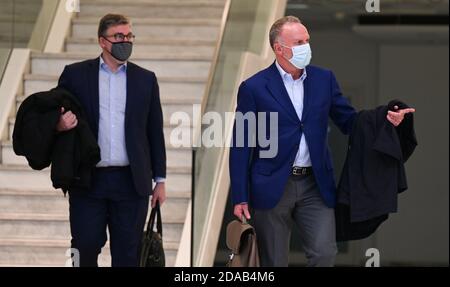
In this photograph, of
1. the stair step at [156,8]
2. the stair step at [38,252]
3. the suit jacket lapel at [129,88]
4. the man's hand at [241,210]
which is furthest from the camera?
the stair step at [156,8]

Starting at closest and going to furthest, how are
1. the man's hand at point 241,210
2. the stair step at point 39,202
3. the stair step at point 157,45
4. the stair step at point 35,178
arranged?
the man's hand at point 241,210
the stair step at point 39,202
the stair step at point 35,178
the stair step at point 157,45

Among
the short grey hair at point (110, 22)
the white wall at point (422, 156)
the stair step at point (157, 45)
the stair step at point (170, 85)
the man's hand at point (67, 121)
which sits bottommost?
the white wall at point (422, 156)

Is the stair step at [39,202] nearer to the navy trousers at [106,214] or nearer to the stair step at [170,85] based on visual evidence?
the stair step at [170,85]

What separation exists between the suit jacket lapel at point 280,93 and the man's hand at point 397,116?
0.45 metres

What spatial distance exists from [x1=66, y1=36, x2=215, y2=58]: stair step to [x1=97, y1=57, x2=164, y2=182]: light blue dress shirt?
3.75 m

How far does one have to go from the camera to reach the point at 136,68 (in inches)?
256

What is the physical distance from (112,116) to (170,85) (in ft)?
10.8

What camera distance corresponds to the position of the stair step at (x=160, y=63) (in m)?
9.91

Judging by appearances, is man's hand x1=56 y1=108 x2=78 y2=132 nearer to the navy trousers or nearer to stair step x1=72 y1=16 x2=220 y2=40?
the navy trousers

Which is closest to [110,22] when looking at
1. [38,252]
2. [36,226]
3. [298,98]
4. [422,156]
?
[298,98]

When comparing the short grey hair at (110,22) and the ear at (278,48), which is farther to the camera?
the short grey hair at (110,22)

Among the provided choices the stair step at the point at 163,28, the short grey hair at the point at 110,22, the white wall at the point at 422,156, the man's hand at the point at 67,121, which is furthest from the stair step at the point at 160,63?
the white wall at the point at 422,156

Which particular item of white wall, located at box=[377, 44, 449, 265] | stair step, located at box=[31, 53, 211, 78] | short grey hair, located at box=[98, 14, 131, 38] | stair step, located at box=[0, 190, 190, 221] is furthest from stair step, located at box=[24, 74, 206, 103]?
white wall, located at box=[377, 44, 449, 265]
